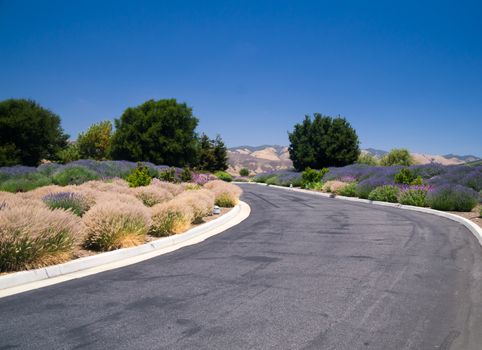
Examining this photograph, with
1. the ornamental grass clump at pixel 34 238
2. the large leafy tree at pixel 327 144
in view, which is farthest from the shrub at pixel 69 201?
the large leafy tree at pixel 327 144

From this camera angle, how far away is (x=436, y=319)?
475 centimetres

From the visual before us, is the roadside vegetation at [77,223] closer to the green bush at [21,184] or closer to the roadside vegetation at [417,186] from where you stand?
the green bush at [21,184]

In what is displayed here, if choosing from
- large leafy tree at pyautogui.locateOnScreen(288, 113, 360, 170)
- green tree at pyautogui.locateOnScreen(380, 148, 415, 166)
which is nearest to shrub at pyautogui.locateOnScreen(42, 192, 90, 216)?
large leafy tree at pyautogui.locateOnScreen(288, 113, 360, 170)

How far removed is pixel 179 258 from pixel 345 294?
3.59 meters

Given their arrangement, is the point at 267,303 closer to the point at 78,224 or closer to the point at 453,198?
the point at 78,224

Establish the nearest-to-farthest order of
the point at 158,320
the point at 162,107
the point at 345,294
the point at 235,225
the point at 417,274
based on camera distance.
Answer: the point at 158,320, the point at 345,294, the point at 417,274, the point at 235,225, the point at 162,107

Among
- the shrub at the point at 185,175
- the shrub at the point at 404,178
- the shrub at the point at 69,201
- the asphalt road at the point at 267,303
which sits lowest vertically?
the asphalt road at the point at 267,303

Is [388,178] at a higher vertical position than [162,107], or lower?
lower

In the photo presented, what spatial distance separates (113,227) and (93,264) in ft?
3.93

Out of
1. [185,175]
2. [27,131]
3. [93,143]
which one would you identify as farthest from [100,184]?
[93,143]

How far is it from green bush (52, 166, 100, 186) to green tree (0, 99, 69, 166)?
20.3 m

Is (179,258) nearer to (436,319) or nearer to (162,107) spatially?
(436,319)

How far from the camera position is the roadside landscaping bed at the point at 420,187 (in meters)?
16.9

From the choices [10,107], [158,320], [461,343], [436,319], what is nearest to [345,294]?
[436,319]
